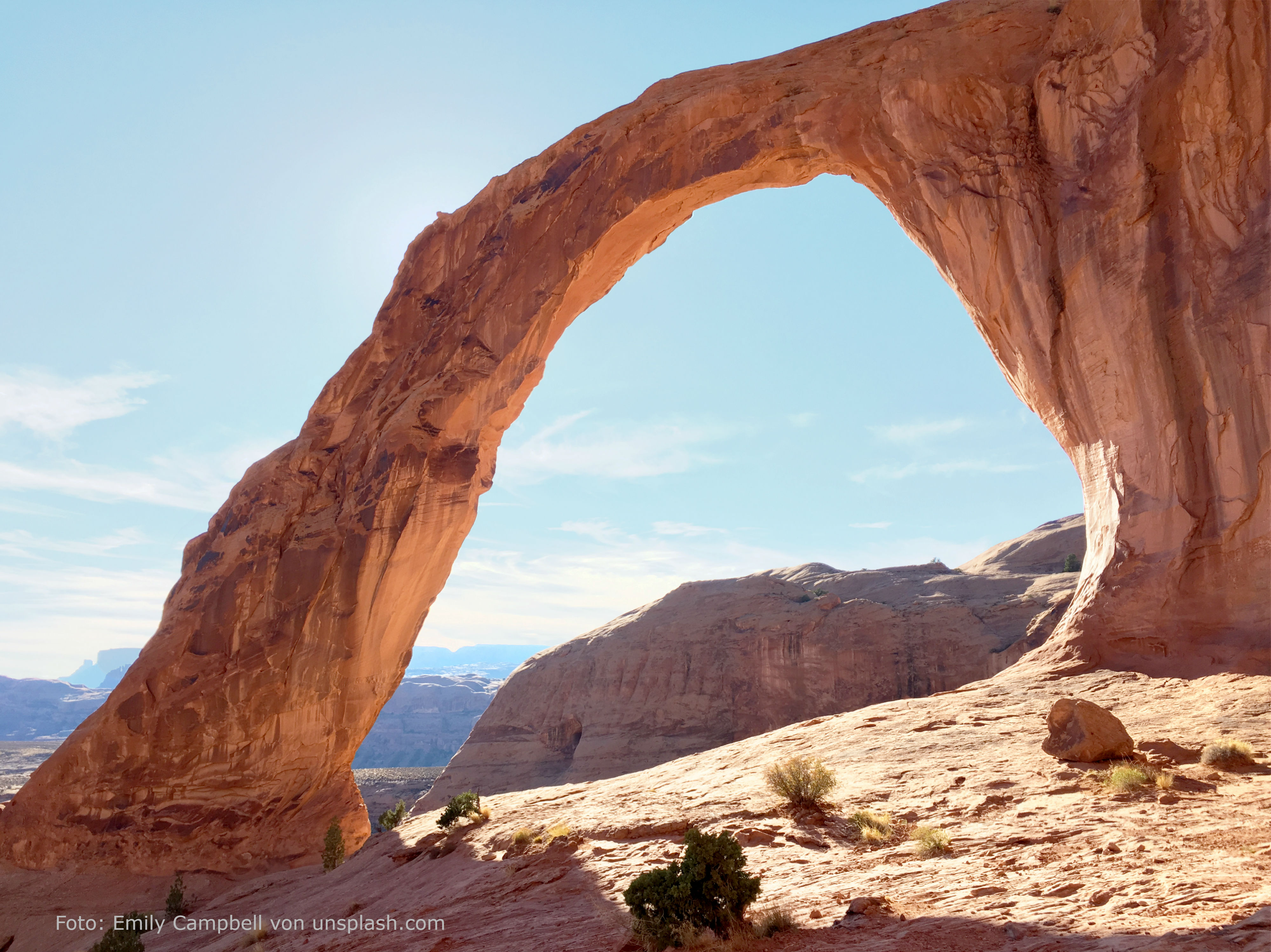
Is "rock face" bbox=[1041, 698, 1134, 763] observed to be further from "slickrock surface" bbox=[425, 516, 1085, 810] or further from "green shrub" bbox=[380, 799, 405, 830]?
"slickrock surface" bbox=[425, 516, 1085, 810]

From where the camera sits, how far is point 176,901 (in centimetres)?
1407

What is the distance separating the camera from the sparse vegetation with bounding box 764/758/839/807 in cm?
763

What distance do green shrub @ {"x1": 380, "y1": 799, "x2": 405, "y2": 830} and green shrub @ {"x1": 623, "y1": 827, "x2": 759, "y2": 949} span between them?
1212cm

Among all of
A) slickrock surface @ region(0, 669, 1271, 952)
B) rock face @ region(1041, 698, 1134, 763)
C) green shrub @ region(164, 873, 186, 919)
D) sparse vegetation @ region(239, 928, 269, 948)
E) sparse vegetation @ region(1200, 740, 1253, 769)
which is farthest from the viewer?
green shrub @ region(164, 873, 186, 919)

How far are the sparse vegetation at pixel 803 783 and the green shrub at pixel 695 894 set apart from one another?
8.60ft

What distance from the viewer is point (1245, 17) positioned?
12055 millimetres

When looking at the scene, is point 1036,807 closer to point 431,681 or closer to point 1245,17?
point 1245,17

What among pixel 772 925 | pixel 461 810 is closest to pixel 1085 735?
Result: pixel 772 925

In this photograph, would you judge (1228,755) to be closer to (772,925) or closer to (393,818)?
(772,925)

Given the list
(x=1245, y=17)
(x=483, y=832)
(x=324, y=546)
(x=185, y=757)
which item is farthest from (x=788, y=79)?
(x=185, y=757)

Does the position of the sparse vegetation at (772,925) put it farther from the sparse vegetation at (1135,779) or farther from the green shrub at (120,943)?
the green shrub at (120,943)

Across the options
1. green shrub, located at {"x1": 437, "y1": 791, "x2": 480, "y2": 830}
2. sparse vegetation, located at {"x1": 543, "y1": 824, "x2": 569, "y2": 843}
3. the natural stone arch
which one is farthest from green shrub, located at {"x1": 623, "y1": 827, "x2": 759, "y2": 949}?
the natural stone arch

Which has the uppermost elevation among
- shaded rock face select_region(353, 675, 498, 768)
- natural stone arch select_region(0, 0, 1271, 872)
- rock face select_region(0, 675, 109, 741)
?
natural stone arch select_region(0, 0, 1271, 872)

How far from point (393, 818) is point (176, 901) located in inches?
162
